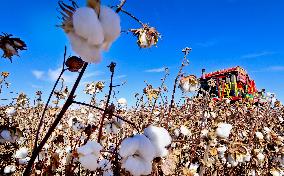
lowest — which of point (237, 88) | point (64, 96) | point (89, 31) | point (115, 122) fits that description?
point (89, 31)

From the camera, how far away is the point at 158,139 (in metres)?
1.19

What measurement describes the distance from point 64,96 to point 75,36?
4.13 m

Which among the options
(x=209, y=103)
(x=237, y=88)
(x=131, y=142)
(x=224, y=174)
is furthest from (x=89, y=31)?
(x=237, y=88)

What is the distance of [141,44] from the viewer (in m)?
1.97

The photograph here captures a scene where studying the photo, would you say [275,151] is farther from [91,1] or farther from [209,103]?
[91,1]

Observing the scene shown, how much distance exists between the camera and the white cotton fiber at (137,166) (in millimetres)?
1139

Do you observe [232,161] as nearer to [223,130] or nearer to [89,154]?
[223,130]

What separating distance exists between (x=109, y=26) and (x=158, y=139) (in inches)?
Result: 18.7

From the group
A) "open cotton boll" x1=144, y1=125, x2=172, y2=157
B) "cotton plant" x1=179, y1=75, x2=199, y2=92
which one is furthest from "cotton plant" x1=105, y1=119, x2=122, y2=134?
"open cotton boll" x1=144, y1=125, x2=172, y2=157

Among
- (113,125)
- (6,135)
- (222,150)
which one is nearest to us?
(6,135)

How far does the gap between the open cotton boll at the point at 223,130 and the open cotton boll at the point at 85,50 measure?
2.18m

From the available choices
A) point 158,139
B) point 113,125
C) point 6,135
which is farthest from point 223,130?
point 158,139

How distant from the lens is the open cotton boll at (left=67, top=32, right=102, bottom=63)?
0.88 m

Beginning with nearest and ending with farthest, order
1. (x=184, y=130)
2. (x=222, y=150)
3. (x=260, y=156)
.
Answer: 1. (x=222, y=150)
2. (x=184, y=130)
3. (x=260, y=156)
